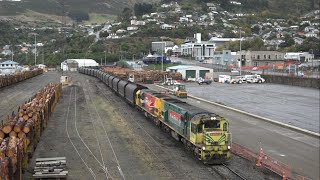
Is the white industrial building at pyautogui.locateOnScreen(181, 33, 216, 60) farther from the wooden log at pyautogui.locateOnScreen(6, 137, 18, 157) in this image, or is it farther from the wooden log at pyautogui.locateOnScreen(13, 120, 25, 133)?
the wooden log at pyautogui.locateOnScreen(6, 137, 18, 157)

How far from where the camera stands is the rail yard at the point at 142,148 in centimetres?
2297

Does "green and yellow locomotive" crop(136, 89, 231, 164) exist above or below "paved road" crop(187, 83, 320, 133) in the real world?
above

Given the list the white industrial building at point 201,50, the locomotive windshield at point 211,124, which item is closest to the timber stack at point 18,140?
the locomotive windshield at point 211,124

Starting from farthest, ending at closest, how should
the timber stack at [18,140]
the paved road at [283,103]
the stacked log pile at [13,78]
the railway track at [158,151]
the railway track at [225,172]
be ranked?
the stacked log pile at [13,78] < the paved road at [283,103] < the railway track at [158,151] < the railway track at [225,172] < the timber stack at [18,140]

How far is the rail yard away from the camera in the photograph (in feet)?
75.4

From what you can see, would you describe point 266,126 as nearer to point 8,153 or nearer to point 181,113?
point 181,113

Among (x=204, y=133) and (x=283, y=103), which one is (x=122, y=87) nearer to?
(x=283, y=103)

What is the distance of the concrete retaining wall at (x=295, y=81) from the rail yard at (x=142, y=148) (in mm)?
37952

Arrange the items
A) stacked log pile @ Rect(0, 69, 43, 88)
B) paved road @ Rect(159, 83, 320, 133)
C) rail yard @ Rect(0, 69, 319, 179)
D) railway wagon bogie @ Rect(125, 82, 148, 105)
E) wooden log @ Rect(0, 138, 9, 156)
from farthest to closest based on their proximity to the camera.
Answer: stacked log pile @ Rect(0, 69, 43, 88) → railway wagon bogie @ Rect(125, 82, 148, 105) → paved road @ Rect(159, 83, 320, 133) → rail yard @ Rect(0, 69, 319, 179) → wooden log @ Rect(0, 138, 9, 156)

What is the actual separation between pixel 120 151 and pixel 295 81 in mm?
65176

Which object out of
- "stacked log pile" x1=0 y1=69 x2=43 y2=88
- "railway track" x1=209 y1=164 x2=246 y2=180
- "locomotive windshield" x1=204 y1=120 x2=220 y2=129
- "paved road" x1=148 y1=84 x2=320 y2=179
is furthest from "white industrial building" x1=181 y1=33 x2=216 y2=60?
"railway track" x1=209 y1=164 x2=246 y2=180

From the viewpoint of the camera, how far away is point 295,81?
279 ft

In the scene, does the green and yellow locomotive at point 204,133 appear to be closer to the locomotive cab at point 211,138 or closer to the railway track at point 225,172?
the locomotive cab at point 211,138

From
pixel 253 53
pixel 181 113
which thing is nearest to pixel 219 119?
pixel 181 113
